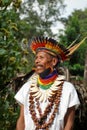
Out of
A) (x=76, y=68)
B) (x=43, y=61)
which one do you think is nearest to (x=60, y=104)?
(x=43, y=61)

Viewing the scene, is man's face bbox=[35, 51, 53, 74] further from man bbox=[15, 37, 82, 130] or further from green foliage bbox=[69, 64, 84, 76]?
green foliage bbox=[69, 64, 84, 76]

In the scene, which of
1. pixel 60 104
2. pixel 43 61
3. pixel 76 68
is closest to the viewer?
pixel 60 104

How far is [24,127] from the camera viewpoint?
3.87m

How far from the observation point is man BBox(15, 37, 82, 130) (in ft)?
12.2

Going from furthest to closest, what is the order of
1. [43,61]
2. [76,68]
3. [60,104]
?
1. [76,68]
2. [43,61]
3. [60,104]

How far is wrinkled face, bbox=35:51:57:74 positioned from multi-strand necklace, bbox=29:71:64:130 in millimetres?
99

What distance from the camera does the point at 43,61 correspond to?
3.86 meters

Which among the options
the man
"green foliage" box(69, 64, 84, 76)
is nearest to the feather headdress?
the man

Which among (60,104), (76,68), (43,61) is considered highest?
(43,61)

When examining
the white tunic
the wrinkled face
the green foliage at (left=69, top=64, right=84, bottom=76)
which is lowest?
the green foliage at (left=69, top=64, right=84, bottom=76)

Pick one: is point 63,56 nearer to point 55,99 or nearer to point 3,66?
point 55,99

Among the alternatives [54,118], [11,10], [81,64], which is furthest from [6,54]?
[81,64]

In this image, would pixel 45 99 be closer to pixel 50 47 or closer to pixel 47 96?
pixel 47 96

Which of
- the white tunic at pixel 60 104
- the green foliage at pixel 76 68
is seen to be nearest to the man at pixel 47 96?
the white tunic at pixel 60 104
